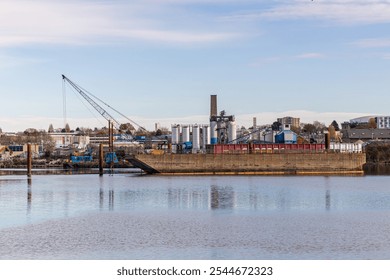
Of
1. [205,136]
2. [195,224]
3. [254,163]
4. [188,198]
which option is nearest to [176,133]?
[205,136]

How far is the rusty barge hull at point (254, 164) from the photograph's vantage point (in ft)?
251

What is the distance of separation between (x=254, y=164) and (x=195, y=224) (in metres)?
47.9

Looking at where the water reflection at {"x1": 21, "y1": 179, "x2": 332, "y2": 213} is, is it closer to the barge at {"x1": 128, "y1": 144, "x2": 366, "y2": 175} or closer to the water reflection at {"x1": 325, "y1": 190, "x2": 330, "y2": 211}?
the water reflection at {"x1": 325, "y1": 190, "x2": 330, "y2": 211}

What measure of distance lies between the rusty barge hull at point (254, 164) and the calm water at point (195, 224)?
2773 cm

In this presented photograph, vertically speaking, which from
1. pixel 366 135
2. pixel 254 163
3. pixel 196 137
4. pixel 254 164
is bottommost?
pixel 254 164

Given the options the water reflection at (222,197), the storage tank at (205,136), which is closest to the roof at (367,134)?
the storage tank at (205,136)

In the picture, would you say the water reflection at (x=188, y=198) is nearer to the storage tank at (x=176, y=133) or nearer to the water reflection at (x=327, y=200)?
the water reflection at (x=327, y=200)

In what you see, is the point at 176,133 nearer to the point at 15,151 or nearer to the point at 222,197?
the point at 222,197

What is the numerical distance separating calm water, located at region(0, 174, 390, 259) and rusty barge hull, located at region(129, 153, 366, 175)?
2773cm

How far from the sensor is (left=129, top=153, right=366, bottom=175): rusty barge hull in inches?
3012

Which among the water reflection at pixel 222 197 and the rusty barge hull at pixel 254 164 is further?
the rusty barge hull at pixel 254 164

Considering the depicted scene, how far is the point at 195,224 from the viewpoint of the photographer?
30.3 metres

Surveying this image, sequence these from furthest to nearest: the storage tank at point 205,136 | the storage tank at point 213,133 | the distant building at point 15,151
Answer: the distant building at point 15,151 < the storage tank at point 205,136 < the storage tank at point 213,133
